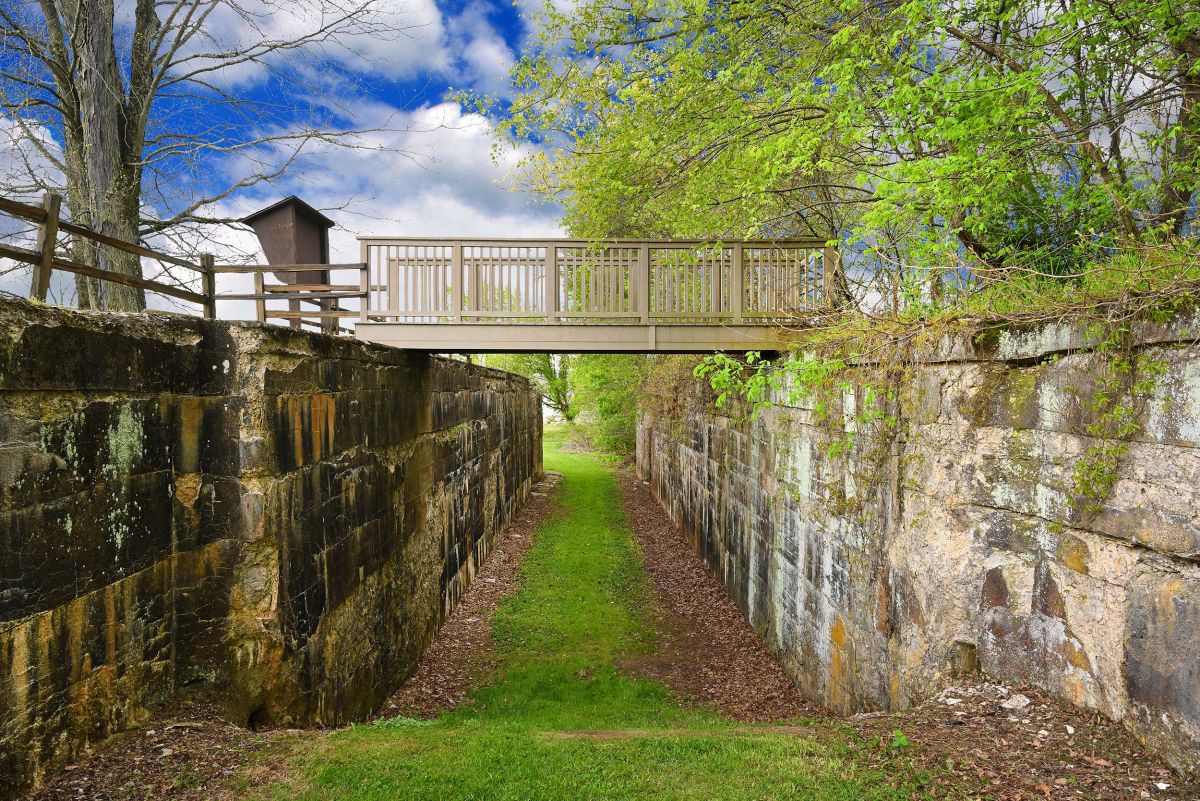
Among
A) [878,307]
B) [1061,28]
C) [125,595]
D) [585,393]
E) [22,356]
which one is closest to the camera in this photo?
[22,356]

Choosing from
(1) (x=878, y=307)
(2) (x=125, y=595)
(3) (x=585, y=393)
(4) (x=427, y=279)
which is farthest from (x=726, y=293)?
(3) (x=585, y=393)

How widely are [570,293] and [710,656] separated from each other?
4825 millimetres

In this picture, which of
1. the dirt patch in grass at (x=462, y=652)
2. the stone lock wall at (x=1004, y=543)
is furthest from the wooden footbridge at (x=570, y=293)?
the dirt patch in grass at (x=462, y=652)

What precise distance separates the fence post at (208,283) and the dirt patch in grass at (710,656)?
20.2 feet

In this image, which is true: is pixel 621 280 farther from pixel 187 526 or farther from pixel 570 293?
pixel 187 526

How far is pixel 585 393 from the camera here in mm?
25938

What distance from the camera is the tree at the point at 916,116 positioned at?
4.62 meters

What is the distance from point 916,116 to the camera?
5086 mm

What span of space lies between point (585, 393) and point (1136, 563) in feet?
76.1

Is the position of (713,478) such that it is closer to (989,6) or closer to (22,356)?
(989,6)

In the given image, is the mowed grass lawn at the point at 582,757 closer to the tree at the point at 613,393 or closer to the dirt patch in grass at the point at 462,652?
the dirt patch in grass at the point at 462,652

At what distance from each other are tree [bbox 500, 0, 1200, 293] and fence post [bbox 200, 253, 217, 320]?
4102mm

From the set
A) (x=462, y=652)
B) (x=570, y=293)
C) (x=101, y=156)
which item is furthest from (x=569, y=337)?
(x=101, y=156)

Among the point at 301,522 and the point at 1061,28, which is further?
the point at 1061,28
